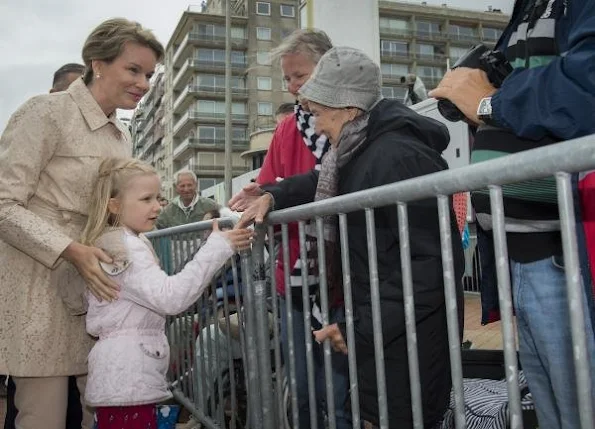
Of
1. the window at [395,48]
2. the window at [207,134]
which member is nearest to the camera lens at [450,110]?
the window at [207,134]

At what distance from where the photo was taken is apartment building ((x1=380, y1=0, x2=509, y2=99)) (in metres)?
66.8

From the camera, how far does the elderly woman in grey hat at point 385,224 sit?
1668 mm

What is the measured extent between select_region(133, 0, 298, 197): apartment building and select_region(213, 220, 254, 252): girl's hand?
1944 inches

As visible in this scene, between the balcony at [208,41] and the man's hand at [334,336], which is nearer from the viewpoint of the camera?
the man's hand at [334,336]

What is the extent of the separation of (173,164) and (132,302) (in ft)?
200

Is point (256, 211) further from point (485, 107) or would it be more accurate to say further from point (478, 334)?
Result: point (478, 334)

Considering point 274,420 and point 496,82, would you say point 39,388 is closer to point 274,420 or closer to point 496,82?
point 274,420

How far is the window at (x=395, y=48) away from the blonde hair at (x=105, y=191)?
67.7m

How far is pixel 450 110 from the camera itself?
1688 mm

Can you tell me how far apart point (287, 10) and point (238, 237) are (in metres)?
55.8

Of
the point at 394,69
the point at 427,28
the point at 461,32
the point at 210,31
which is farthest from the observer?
the point at 461,32

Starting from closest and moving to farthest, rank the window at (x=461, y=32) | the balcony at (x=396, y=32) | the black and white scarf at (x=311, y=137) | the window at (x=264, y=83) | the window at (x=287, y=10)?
the black and white scarf at (x=311, y=137) → the window at (x=264, y=83) → the window at (x=287, y=10) → the balcony at (x=396, y=32) → the window at (x=461, y=32)

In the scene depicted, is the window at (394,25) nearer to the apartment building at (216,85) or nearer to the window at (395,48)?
the window at (395,48)

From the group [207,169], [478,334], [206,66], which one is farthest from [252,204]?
Result: [206,66]
